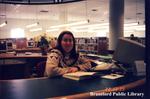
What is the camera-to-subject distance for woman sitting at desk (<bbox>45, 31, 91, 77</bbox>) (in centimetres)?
211

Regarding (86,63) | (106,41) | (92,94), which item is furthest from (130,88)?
(106,41)

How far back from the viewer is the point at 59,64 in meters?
2.15

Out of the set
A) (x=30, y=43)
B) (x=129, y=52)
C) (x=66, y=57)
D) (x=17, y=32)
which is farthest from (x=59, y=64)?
(x=17, y=32)

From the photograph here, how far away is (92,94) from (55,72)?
753 millimetres

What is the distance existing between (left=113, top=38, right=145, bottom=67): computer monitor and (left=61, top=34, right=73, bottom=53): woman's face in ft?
1.93

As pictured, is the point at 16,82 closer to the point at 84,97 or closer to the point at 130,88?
the point at 84,97

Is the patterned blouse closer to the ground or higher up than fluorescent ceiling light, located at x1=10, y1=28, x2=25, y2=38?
closer to the ground

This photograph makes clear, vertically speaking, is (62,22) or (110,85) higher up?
(62,22)

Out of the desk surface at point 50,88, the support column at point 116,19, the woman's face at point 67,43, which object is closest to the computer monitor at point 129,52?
the desk surface at point 50,88

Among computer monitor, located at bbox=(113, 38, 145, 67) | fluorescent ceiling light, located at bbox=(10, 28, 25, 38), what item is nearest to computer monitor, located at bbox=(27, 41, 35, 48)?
fluorescent ceiling light, located at bbox=(10, 28, 25, 38)

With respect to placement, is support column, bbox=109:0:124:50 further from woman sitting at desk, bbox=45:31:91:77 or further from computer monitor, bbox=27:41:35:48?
woman sitting at desk, bbox=45:31:91:77

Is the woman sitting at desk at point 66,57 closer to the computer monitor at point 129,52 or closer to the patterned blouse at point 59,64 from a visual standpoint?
the patterned blouse at point 59,64

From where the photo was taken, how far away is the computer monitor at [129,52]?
167 centimetres

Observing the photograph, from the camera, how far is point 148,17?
886 millimetres
